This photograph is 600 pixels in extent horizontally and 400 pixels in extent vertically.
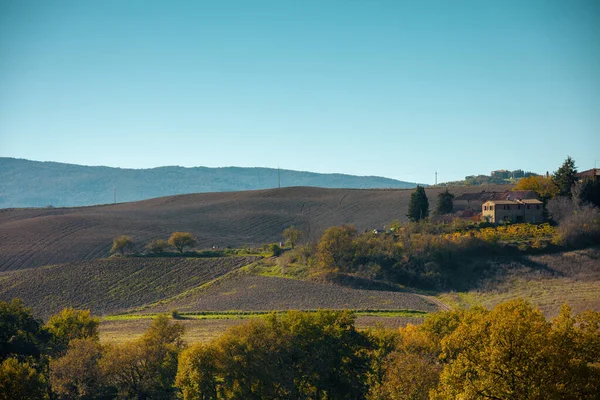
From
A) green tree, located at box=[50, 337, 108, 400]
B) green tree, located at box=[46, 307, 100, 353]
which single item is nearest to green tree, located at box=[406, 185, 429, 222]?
green tree, located at box=[46, 307, 100, 353]

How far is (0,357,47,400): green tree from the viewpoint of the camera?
1259 inches

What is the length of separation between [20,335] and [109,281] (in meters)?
42.7

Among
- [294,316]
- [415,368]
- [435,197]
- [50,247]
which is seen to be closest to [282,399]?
[294,316]

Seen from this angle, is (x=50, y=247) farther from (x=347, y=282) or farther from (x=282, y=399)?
(x=282, y=399)

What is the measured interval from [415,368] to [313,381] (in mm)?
6679

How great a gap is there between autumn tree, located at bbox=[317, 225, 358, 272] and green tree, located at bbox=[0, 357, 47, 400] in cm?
5226

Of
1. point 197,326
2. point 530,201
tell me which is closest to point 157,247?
point 197,326

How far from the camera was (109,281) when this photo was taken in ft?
273

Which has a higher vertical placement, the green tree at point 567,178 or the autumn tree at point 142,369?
the green tree at point 567,178

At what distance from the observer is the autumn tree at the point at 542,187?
96.1m

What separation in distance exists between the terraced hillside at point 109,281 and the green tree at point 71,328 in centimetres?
2366

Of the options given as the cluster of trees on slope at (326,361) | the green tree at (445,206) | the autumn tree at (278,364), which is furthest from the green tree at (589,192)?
the autumn tree at (278,364)

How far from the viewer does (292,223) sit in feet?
401

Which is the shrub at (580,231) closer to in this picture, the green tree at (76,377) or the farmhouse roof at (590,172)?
the farmhouse roof at (590,172)
